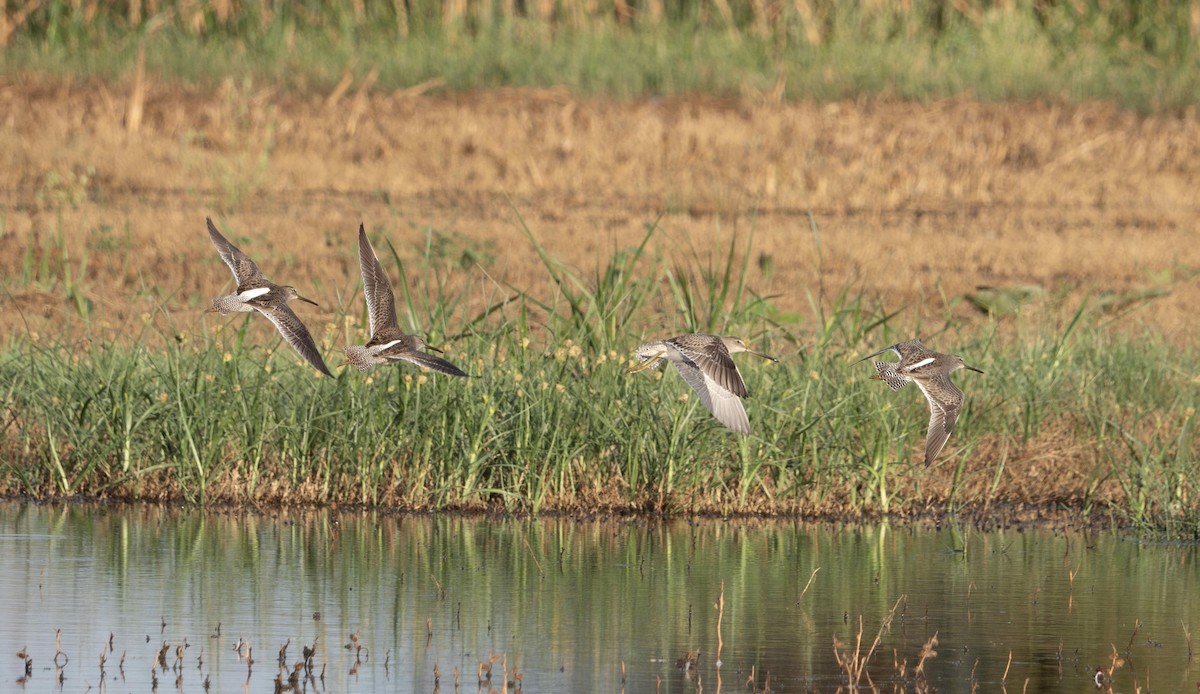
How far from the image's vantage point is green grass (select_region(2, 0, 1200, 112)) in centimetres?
2317

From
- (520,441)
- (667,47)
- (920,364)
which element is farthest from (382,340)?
(667,47)

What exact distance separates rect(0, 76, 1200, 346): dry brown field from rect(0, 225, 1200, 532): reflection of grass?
536 centimetres

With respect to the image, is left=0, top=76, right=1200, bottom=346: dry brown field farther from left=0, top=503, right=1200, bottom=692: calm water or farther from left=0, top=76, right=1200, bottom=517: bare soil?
left=0, top=503, right=1200, bottom=692: calm water

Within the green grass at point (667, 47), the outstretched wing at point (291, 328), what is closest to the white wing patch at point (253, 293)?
the outstretched wing at point (291, 328)

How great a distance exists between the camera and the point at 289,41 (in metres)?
24.3

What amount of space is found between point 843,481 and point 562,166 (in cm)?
1023

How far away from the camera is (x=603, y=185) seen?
21.5 m

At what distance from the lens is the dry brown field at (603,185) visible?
60.8 ft

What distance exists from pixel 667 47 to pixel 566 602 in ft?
49.9

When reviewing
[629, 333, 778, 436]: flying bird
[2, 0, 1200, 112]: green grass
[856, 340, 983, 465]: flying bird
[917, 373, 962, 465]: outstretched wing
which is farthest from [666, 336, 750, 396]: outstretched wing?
[2, 0, 1200, 112]: green grass

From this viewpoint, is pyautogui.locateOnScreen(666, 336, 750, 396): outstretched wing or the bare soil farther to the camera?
the bare soil

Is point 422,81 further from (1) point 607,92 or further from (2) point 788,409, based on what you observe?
(2) point 788,409

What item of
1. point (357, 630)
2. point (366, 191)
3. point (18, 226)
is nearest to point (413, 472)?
point (357, 630)

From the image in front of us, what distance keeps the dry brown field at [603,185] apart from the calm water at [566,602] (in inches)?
264
